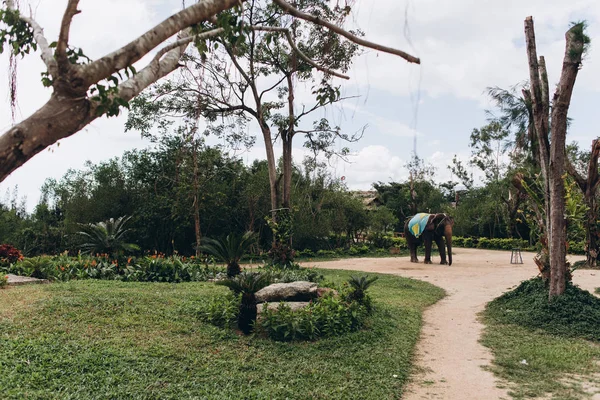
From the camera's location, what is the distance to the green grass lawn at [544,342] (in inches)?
185

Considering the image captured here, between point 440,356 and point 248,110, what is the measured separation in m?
10.7

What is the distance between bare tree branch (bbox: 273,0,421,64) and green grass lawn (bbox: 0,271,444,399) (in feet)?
9.56

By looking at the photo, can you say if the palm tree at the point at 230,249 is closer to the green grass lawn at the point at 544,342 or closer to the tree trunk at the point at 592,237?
the green grass lawn at the point at 544,342

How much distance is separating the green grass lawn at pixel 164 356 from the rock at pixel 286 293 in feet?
3.52

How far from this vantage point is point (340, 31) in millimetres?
2631

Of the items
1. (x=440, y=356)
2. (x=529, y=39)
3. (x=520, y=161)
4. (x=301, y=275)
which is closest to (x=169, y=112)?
(x=301, y=275)

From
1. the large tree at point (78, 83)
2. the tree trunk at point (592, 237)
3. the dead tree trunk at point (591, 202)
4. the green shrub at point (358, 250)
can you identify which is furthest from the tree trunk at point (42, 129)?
the green shrub at point (358, 250)

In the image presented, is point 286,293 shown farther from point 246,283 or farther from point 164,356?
point 164,356

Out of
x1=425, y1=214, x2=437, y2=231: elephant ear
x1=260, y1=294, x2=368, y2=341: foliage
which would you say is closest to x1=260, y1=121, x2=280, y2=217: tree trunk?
x1=425, y1=214, x2=437, y2=231: elephant ear

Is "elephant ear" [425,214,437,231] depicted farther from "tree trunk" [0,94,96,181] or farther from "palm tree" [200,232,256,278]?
"tree trunk" [0,94,96,181]

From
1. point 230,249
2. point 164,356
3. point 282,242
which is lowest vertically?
point 164,356

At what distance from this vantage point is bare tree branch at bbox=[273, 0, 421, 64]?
103 inches

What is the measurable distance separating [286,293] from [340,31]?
17.5 feet


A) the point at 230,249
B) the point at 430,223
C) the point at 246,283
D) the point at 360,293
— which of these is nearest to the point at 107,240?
the point at 230,249
